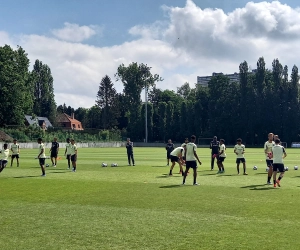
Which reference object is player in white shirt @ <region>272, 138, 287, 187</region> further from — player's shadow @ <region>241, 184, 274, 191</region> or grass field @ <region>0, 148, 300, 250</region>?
grass field @ <region>0, 148, 300, 250</region>

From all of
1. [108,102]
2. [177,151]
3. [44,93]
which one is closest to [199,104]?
[108,102]

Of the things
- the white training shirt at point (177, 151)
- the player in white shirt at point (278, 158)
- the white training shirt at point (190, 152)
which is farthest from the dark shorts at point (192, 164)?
the player in white shirt at point (278, 158)

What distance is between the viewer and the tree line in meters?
76.6

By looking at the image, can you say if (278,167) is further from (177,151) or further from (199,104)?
(199,104)

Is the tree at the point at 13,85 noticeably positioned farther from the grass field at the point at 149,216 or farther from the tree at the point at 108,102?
the grass field at the point at 149,216

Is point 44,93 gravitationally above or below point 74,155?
above

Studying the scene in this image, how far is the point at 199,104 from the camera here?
105 metres

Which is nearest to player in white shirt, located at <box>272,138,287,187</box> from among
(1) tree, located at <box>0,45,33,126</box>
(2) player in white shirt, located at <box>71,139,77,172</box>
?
(2) player in white shirt, located at <box>71,139,77,172</box>

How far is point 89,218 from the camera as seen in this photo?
10.6m

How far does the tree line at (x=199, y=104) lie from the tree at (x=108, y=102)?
300 inches

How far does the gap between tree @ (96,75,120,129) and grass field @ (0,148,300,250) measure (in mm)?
109139

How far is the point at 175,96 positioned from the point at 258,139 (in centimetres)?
3667

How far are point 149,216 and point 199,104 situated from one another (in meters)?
95.0

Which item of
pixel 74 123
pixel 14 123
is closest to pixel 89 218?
pixel 14 123
